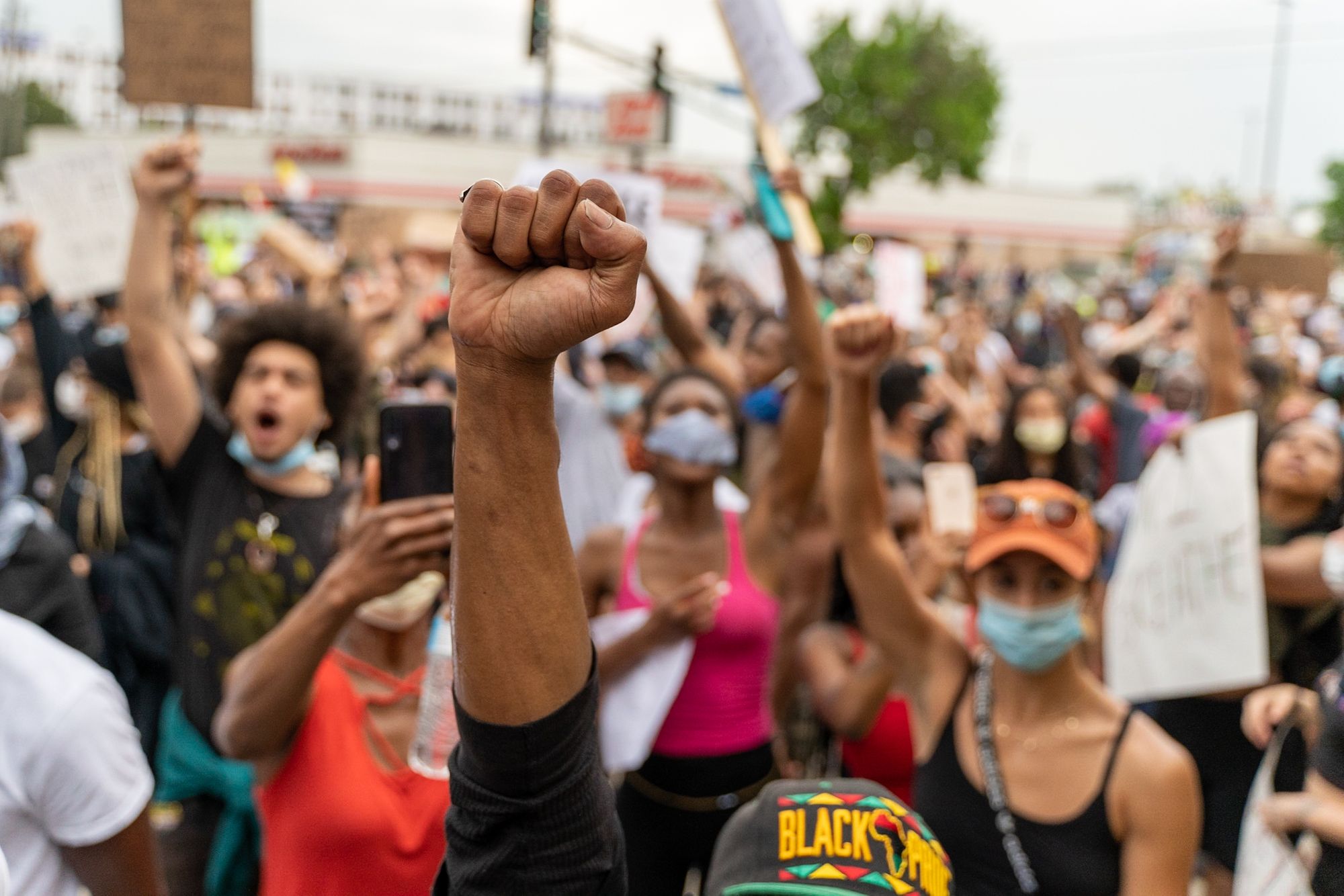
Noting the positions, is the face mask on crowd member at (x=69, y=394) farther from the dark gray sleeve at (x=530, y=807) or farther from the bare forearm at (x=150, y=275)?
the dark gray sleeve at (x=530, y=807)

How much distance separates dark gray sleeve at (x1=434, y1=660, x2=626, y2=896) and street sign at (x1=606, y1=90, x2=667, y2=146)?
10.2 meters

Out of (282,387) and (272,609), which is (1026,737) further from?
(282,387)

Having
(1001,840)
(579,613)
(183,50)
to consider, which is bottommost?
(1001,840)

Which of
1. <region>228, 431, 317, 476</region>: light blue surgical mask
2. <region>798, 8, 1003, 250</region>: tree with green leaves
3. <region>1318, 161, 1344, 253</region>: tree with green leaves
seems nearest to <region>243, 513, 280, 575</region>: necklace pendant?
<region>228, 431, 317, 476</region>: light blue surgical mask

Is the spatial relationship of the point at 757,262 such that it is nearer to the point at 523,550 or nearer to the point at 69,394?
the point at 69,394

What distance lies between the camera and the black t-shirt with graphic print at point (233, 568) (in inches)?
118

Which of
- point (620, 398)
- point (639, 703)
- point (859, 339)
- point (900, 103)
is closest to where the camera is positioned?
point (859, 339)

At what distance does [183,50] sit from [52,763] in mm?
3321

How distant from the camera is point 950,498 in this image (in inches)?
149

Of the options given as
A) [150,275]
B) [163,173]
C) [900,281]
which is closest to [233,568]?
[150,275]

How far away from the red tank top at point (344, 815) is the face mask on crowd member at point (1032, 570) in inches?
48.7

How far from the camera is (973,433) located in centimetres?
731

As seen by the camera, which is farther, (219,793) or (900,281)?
(900,281)

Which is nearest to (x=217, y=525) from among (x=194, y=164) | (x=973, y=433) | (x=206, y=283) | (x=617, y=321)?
(x=194, y=164)
